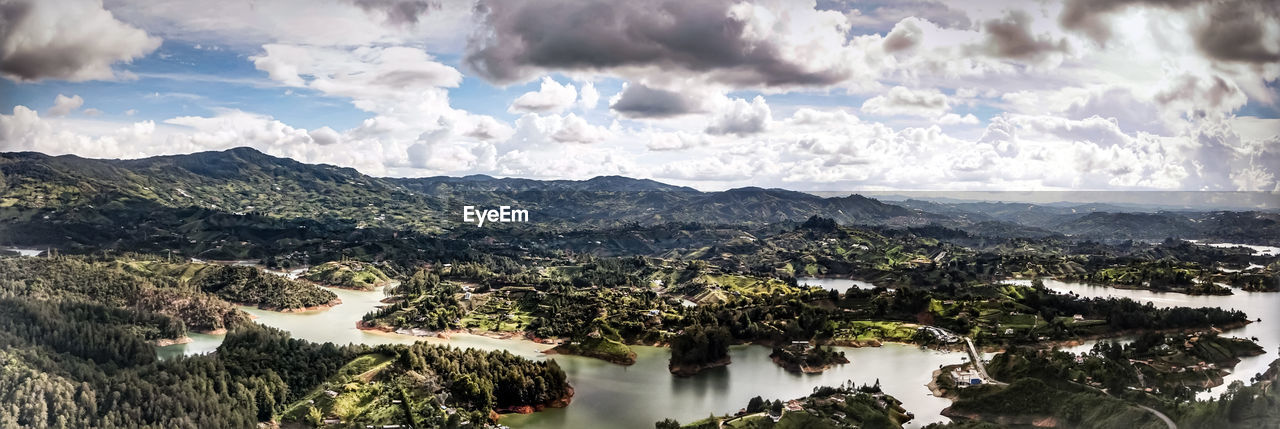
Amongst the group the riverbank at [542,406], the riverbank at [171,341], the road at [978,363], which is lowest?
the riverbank at [171,341]

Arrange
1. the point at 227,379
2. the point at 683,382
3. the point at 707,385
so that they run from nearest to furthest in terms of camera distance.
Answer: the point at 227,379
the point at 707,385
the point at 683,382

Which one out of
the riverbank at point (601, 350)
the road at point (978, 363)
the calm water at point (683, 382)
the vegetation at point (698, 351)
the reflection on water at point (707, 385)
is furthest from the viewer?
the riverbank at point (601, 350)

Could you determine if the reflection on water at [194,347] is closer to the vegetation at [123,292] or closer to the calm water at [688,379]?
the calm water at [688,379]

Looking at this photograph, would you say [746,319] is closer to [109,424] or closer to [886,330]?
[886,330]

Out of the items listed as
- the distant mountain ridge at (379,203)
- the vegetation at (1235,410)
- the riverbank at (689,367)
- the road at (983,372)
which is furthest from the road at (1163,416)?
the distant mountain ridge at (379,203)

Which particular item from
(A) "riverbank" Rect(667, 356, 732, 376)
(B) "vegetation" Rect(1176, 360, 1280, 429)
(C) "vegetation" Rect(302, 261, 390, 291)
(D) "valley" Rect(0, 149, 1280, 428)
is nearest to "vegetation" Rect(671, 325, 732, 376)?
(A) "riverbank" Rect(667, 356, 732, 376)

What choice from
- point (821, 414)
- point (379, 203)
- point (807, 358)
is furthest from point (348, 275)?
point (379, 203)

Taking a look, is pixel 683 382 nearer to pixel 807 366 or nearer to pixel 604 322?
pixel 807 366

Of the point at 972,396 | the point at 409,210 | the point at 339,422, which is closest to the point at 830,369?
the point at 972,396
